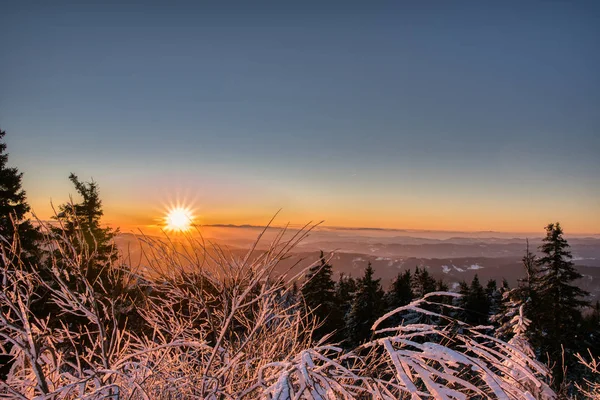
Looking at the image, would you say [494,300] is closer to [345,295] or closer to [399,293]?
[399,293]

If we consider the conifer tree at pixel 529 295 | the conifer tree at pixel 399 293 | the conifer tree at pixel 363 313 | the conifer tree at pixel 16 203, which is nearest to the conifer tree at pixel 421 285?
the conifer tree at pixel 399 293

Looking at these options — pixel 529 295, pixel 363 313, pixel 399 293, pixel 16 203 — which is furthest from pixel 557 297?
pixel 16 203

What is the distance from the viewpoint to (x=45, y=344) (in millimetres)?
3734

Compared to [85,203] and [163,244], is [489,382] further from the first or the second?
[85,203]

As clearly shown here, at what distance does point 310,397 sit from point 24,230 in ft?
50.4

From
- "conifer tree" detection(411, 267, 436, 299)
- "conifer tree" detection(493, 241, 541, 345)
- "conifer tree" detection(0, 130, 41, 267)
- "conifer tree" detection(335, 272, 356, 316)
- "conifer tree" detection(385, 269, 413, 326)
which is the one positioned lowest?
"conifer tree" detection(335, 272, 356, 316)

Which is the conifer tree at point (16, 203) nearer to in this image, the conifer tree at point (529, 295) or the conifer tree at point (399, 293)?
the conifer tree at point (529, 295)

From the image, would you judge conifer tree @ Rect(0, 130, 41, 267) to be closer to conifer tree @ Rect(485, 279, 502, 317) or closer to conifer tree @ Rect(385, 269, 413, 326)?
conifer tree @ Rect(385, 269, 413, 326)

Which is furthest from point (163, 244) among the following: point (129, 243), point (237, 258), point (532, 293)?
point (532, 293)

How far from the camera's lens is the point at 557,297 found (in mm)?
22328

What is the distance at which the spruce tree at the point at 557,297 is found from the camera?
2194cm

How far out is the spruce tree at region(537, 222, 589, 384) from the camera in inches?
864

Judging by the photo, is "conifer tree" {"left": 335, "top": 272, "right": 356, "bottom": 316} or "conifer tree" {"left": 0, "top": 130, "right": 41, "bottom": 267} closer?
"conifer tree" {"left": 0, "top": 130, "right": 41, "bottom": 267}

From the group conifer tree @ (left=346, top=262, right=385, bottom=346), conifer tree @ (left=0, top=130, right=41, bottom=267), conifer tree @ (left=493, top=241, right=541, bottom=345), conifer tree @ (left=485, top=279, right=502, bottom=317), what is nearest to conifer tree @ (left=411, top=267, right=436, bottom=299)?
conifer tree @ (left=346, top=262, right=385, bottom=346)
